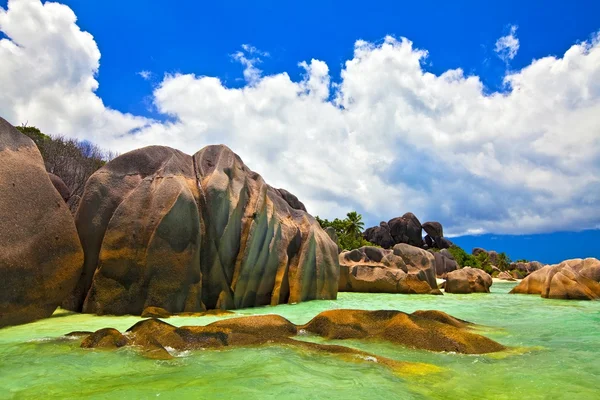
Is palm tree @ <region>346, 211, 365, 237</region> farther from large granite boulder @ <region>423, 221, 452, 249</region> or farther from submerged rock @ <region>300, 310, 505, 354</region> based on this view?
submerged rock @ <region>300, 310, 505, 354</region>

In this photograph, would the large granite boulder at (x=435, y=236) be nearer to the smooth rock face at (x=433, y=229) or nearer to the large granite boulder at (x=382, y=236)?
the smooth rock face at (x=433, y=229)

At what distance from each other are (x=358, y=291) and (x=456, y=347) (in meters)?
18.3

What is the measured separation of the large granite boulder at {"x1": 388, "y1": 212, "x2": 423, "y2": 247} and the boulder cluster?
63.6m

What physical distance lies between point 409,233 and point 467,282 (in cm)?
5156

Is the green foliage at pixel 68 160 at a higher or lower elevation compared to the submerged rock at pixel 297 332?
higher

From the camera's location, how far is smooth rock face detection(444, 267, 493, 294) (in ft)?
84.6

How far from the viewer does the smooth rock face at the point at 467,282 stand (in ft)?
84.6

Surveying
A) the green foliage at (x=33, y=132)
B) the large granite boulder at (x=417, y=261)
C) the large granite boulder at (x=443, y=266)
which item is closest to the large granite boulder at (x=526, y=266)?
the large granite boulder at (x=443, y=266)

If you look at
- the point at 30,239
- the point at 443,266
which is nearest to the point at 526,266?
the point at 443,266

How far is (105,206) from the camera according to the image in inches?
432

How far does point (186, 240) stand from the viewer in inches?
439

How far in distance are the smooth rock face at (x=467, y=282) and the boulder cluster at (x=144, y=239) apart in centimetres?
1365

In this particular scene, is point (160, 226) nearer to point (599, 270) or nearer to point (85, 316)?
point (85, 316)

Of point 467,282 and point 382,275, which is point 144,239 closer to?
point 382,275
